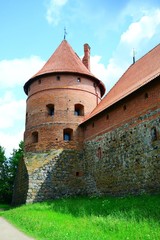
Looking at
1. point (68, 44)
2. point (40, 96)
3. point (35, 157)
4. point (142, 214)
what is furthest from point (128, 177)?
point (68, 44)

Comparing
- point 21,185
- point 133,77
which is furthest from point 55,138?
point 133,77

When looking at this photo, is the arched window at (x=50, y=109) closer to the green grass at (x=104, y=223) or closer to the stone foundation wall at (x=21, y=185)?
the stone foundation wall at (x=21, y=185)

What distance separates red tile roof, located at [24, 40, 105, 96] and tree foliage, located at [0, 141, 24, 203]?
890 centimetres

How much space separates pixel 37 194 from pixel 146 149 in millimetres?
6697

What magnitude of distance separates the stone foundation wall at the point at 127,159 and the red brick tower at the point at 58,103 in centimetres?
203

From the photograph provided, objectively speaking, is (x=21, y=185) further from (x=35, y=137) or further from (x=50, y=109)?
(x=50, y=109)

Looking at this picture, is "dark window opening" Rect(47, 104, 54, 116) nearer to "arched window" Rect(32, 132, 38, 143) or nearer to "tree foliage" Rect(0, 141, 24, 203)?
"arched window" Rect(32, 132, 38, 143)

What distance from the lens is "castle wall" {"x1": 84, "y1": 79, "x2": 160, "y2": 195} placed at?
11953 millimetres

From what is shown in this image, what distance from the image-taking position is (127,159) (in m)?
13.2

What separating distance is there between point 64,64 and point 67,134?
4.66 m

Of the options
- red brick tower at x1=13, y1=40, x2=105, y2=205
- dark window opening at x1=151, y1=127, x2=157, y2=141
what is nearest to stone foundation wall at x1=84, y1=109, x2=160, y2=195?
dark window opening at x1=151, y1=127, x2=157, y2=141

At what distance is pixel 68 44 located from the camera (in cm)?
2164

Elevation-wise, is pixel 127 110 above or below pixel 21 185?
above

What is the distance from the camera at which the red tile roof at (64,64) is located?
18766 mm
